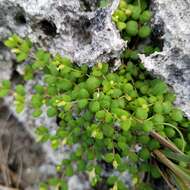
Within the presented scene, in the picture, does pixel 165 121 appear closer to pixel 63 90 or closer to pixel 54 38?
pixel 63 90

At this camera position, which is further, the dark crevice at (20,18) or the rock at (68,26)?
the dark crevice at (20,18)

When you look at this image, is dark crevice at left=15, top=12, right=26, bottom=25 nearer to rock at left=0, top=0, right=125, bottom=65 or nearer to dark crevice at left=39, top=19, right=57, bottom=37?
rock at left=0, top=0, right=125, bottom=65

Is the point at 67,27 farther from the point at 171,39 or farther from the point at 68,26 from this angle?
the point at 171,39

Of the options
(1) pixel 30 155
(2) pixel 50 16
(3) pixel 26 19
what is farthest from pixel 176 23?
(1) pixel 30 155

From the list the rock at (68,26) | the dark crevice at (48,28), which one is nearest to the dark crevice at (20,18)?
the rock at (68,26)

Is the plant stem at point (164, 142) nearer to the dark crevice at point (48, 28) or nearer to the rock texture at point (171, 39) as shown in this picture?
the rock texture at point (171, 39)

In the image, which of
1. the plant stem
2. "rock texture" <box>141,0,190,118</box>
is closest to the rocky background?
"rock texture" <box>141,0,190,118</box>
